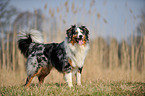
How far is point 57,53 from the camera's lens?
11.5ft

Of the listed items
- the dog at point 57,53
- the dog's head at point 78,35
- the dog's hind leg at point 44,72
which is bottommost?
the dog's hind leg at point 44,72

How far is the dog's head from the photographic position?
3182 millimetres

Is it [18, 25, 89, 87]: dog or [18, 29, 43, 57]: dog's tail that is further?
[18, 29, 43, 57]: dog's tail


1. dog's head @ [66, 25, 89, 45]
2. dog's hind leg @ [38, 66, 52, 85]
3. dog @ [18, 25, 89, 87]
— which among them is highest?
dog's head @ [66, 25, 89, 45]

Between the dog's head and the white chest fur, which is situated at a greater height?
the dog's head

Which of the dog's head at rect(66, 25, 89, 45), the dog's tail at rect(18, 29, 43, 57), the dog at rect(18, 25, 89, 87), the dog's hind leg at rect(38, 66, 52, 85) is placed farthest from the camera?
the dog's tail at rect(18, 29, 43, 57)

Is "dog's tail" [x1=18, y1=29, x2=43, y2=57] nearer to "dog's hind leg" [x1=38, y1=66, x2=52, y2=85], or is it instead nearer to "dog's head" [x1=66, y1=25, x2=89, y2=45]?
"dog's hind leg" [x1=38, y1=66, x2=52, y2=85]

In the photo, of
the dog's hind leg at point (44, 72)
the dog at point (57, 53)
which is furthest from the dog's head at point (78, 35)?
the dog's hind leg at point (44, 72)

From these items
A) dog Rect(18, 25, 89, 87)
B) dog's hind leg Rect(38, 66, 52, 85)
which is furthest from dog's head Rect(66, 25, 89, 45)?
dog's hind leg Rect(38, 66, 52, 85)

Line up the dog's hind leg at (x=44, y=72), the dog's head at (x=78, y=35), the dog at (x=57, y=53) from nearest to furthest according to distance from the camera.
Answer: the dog's head at (x=78, y=35)
the dog at (x=57, y=53)
the dog's hind leg at (x=44, y=72)

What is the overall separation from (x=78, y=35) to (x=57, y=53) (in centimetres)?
72

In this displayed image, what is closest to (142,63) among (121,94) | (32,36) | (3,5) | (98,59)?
(98,59)

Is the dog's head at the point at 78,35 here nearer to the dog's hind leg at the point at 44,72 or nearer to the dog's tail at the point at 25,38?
the dog's hind leg at the point at 44,72

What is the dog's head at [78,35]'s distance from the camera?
3.18m
